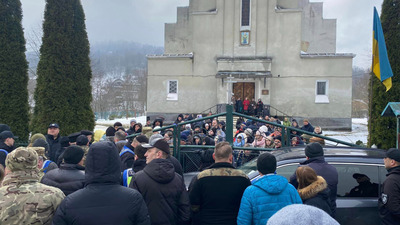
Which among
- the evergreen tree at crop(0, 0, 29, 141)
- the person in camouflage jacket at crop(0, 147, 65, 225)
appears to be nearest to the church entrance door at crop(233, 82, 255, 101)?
the evergreen tree at crop(0, 0, 29, 141)

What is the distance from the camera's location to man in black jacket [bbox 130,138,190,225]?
359 cm

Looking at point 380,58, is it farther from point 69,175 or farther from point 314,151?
point 69,175

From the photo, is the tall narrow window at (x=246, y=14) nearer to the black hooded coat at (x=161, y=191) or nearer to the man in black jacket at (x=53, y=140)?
the man in black jacket at (x=53, y=140)

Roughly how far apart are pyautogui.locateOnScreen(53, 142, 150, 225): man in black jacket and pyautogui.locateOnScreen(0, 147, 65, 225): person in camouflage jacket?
1.08 feet

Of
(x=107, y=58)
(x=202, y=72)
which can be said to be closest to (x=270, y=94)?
(x=202, y=72)

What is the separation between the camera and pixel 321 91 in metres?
26.7

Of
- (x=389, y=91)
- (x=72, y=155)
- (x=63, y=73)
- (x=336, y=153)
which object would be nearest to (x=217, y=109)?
(x=63, y=73)

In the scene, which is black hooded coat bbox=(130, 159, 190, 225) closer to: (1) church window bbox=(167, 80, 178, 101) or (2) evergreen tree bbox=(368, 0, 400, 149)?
(2) evergreen tree bbox=(368, 0, 400, 149)

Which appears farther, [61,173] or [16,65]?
[16,65]

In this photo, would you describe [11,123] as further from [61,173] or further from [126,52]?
[126,52]

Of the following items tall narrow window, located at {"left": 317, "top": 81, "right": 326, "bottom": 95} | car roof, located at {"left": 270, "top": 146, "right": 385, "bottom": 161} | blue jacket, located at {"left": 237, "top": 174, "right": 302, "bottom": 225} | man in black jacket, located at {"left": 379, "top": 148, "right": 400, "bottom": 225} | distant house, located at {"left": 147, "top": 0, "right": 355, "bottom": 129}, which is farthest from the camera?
tall narrow window, located at {"left": 317, "top": 81, "right": 326, "bottom": 95}

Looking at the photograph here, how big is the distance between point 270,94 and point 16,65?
745 inches

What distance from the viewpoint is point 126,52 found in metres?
156

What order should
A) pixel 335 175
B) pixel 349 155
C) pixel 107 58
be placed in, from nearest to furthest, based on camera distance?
1. pixel 335 175
2. pixel 349 155
3. pixel 107 58
